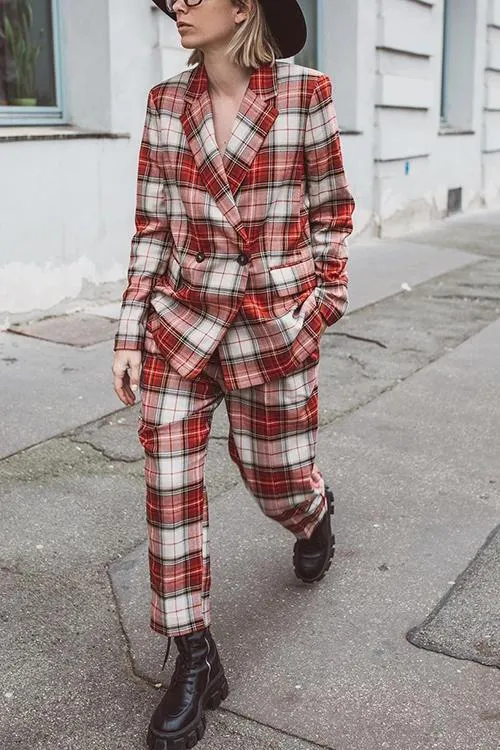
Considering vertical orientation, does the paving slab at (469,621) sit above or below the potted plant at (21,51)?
below

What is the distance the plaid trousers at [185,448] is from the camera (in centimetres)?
244

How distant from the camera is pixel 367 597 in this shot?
3150 mm

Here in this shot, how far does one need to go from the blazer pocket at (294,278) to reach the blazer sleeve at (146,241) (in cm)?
32

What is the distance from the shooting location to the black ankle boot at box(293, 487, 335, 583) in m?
3.12

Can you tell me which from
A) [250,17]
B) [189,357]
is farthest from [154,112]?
[189,357]

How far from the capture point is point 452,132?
44.4 ft

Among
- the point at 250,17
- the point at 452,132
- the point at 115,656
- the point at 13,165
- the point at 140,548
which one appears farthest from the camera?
the point at 452,132

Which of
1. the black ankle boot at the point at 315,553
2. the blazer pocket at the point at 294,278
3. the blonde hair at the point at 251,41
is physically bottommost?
the black ankle boot at the point at 315,553

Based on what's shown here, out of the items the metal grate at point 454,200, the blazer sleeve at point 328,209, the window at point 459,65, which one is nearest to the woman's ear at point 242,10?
the blazer sleeve at point 328,209

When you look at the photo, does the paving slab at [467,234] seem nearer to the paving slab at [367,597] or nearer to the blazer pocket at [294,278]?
the paving slab at [367,597]

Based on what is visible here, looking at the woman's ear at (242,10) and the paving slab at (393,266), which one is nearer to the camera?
the woman's ear at (242,10)

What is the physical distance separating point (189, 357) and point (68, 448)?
2194 millimetres

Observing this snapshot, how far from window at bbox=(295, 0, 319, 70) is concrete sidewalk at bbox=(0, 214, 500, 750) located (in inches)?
226

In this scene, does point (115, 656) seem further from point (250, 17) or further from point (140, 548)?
point (250, 17)
